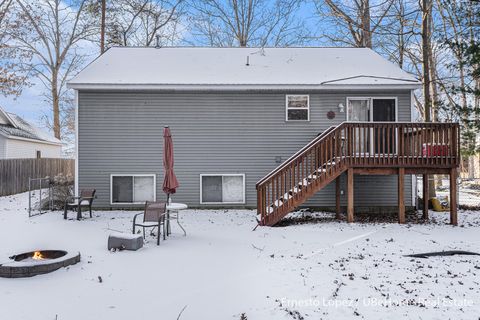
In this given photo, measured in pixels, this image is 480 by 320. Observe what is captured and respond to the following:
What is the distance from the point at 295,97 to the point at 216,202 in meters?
4.39

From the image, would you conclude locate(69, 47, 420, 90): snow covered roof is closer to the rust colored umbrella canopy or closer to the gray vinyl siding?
the gray vinyl siding

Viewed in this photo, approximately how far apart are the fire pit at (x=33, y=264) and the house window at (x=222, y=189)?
19.5ft

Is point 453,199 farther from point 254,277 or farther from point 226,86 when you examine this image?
point 226,86

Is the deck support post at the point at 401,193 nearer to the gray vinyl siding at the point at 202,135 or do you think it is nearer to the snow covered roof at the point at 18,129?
the gray vinyl siding at the point at 202,135

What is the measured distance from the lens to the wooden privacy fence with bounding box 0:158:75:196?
15952 millimetres

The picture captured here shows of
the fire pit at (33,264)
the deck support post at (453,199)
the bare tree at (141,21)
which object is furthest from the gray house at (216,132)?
the bare tree at (141,21)

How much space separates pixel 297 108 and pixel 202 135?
329 cm

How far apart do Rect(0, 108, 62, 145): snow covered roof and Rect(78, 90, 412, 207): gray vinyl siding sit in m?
11.8

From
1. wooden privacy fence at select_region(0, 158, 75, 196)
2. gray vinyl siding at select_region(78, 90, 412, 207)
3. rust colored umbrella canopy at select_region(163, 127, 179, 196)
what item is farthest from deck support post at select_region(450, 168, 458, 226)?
wooden privacy fence at select_region(0, 158, 75, 196)

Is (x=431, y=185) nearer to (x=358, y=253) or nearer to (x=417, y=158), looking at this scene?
(x=417, y=158)

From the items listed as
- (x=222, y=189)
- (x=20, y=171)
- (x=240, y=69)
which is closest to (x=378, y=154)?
(x=222, y=189)

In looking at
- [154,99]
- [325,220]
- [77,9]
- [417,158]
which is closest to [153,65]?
[154,99]

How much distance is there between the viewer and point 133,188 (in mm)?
11297

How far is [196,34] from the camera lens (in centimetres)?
2333
